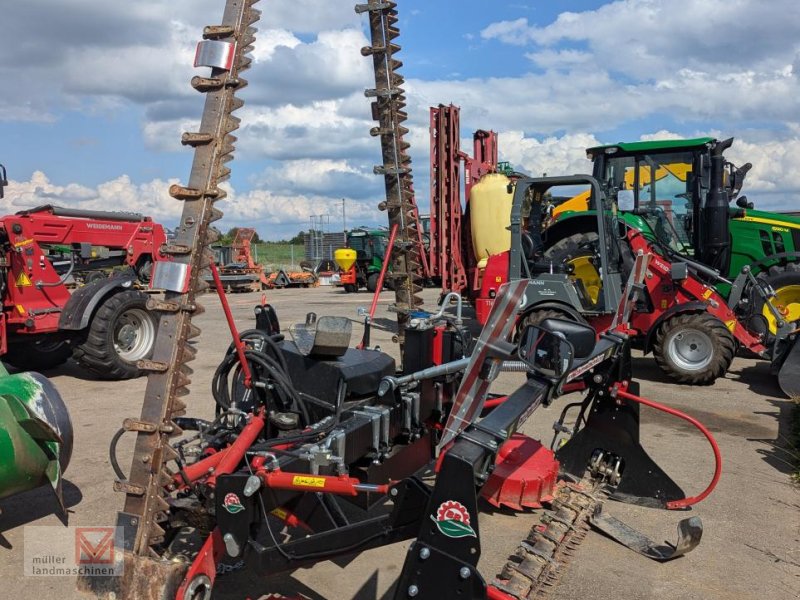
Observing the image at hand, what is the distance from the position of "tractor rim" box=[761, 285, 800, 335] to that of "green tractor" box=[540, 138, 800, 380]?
0.04ft

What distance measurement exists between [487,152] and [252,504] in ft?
34.9

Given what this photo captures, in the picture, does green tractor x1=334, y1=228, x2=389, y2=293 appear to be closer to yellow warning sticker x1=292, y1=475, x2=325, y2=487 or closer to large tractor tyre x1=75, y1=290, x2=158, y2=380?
large tractor tyre x1=75, y1=290, x2=158, y2=380

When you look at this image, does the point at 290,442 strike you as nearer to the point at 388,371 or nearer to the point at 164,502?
the point at 164,502

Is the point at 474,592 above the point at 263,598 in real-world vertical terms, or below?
above

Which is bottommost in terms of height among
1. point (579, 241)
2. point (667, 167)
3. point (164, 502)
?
point (164, 502)

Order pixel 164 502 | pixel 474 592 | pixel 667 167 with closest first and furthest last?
pixel 474 592, pixel 164 502, pixel 667 167

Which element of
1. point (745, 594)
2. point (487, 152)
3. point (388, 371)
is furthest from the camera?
point (487, 152)

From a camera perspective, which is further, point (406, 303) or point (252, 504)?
point (406, 303)

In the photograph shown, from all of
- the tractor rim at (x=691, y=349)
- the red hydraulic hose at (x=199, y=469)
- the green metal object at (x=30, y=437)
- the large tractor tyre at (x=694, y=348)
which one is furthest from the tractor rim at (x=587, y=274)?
the green metal object at (x=30, y=437)

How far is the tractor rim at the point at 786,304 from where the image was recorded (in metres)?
8.09

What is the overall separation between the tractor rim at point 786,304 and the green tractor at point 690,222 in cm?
1

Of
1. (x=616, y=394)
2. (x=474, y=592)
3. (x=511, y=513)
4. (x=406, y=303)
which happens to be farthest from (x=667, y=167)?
(x=474, y=592)

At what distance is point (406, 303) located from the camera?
5848mm

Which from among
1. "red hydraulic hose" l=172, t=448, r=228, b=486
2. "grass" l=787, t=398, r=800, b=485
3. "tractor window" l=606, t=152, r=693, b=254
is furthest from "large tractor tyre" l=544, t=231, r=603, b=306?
"red hydraulic hose" l=172, t=448, r=228, b=486
